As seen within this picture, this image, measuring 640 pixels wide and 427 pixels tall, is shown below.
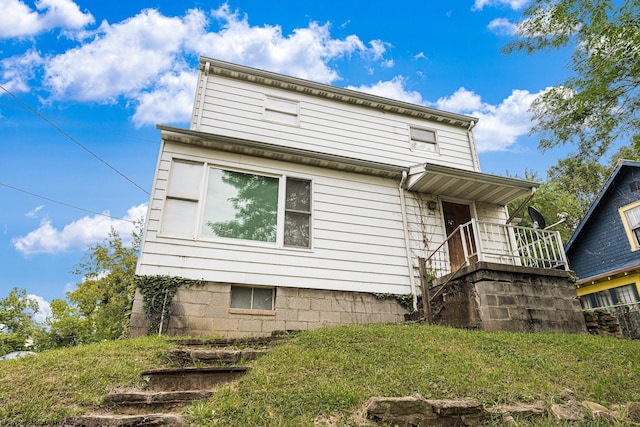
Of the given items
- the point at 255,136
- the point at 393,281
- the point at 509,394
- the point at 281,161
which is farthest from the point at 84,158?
the point at 509,394

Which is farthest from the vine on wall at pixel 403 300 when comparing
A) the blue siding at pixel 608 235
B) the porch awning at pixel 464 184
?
the blue siding at pixel 608 235

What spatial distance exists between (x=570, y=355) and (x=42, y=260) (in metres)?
21.0

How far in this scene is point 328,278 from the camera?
6.89 meters

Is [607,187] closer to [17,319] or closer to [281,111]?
[281,111]

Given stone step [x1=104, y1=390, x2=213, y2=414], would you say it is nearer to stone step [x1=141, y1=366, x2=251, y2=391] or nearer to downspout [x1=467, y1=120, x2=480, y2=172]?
stone step [x1=141, y1=366, x2=251, y2=391]

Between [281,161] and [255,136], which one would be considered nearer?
[281,161]

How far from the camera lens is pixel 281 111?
894cm

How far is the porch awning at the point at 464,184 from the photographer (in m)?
7.80

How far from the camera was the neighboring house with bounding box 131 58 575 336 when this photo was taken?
6.30 m

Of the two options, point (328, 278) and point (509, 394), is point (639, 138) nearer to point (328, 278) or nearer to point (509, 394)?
point (509, 394)

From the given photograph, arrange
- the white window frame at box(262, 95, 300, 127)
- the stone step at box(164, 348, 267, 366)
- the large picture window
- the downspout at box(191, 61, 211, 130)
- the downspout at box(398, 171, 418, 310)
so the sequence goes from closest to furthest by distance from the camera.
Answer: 1. the stone step at box(164, 348, 267, 366)
2. the large picture window
3. the downspout at box(398, 171, 418, 310)
4. the downspout at box(191, 61, 211, 130)
5. the white window frame at box(262, 95, 300, 127)

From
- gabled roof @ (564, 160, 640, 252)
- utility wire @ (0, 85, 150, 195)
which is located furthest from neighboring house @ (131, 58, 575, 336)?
gabled roof @ (564, 160, 640, 252)

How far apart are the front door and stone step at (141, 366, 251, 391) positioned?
6.11m

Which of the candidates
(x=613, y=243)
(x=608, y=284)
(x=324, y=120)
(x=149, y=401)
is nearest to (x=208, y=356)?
(x=149, y=401)
